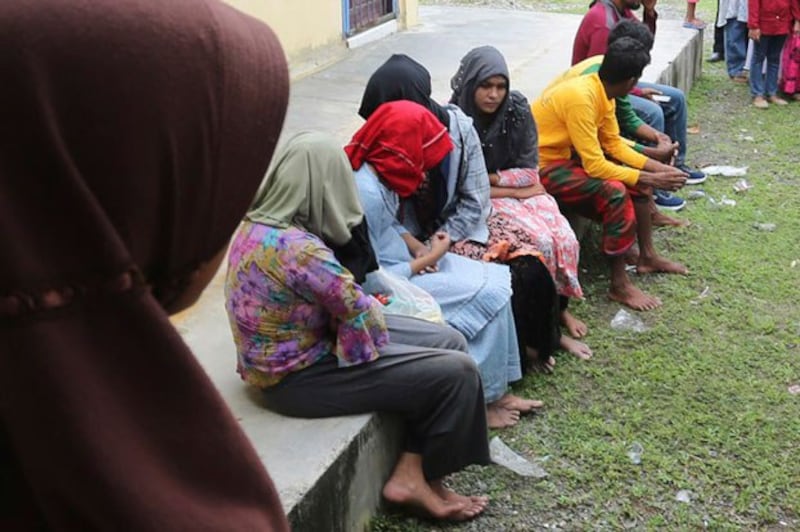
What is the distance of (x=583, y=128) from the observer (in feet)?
15.8

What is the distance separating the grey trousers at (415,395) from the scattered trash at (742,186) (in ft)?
12.9

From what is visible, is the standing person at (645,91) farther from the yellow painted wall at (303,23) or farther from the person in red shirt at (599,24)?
the yellow painted wall at (303,23)

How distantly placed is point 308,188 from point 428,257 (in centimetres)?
108

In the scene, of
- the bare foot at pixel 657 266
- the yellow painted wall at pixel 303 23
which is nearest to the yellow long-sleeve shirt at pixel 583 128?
the bare foot at pixel 657 266

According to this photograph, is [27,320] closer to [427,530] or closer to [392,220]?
[427,530]

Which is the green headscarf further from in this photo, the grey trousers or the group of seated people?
the grey trousers

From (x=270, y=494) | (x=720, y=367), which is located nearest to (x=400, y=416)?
(x=720, y=367)

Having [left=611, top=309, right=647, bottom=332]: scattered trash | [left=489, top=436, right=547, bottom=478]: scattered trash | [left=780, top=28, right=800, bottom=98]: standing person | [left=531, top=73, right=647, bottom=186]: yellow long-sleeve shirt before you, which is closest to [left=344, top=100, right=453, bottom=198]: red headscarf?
[left=489, top=436, right=547, bottom=478]: scattered trash

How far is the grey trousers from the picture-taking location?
116 inches

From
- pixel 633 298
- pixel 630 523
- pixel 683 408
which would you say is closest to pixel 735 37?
pixel 633 298

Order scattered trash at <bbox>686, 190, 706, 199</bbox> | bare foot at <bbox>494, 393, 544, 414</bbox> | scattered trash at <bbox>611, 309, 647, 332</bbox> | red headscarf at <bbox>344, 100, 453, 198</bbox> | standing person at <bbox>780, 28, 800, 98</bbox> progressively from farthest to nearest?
standing person at <bbox>780, 28, 800, 98</bbox>, scattered trash at <bbox>686, 190, 706, 199</bbox>, scattered trash at <bbox>611, 309, 647, 332</bbox>, bare foot at <bbox>494, 393, 544, 414</bbox>, red headscarf at <bbox>344, 100, 453, 198</bbox>

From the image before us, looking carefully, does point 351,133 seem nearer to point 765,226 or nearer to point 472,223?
point 472,223

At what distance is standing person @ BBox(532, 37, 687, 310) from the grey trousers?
192 centimetres

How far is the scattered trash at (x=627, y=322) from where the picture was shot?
4.59 metres
